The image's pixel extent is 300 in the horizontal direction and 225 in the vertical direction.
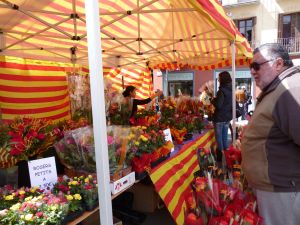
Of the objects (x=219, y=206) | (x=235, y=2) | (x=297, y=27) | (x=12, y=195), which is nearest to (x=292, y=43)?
(x=297, y=27)

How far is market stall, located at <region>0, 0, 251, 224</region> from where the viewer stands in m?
1.05

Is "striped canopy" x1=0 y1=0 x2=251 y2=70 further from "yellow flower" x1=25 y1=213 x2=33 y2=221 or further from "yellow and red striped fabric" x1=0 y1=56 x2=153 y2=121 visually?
"yellow flower" x1=25 y1=213 x2=33 y2=221

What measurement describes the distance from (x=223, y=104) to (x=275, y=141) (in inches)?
114

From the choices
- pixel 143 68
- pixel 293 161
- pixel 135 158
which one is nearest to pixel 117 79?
pixel 143 68

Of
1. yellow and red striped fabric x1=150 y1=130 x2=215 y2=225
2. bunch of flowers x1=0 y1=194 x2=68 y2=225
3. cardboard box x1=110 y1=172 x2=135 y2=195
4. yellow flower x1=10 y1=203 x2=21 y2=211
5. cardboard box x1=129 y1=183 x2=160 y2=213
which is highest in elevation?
yellow flower x1=10 y1=203 x2=21 y2=211

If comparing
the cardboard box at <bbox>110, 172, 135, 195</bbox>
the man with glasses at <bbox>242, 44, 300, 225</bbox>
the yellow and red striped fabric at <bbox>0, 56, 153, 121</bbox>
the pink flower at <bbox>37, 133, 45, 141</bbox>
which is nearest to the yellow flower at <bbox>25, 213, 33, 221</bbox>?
the cardboard box at <bbox>110, 172, 135, 195</bbox>

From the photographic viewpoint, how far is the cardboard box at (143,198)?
2.69m

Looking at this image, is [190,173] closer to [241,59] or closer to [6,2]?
[6,2]

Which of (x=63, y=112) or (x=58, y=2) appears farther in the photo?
(x=63, y=112)

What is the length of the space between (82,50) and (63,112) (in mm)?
1108

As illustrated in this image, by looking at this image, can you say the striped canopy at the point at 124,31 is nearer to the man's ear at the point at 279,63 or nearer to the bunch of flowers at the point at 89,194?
the man's ear at the point at 279,63

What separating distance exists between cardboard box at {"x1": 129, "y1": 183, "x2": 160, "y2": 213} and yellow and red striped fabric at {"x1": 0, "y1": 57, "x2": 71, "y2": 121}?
6.93ft

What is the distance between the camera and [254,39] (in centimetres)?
1435

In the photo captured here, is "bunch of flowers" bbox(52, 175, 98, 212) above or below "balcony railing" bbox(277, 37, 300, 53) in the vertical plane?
below
